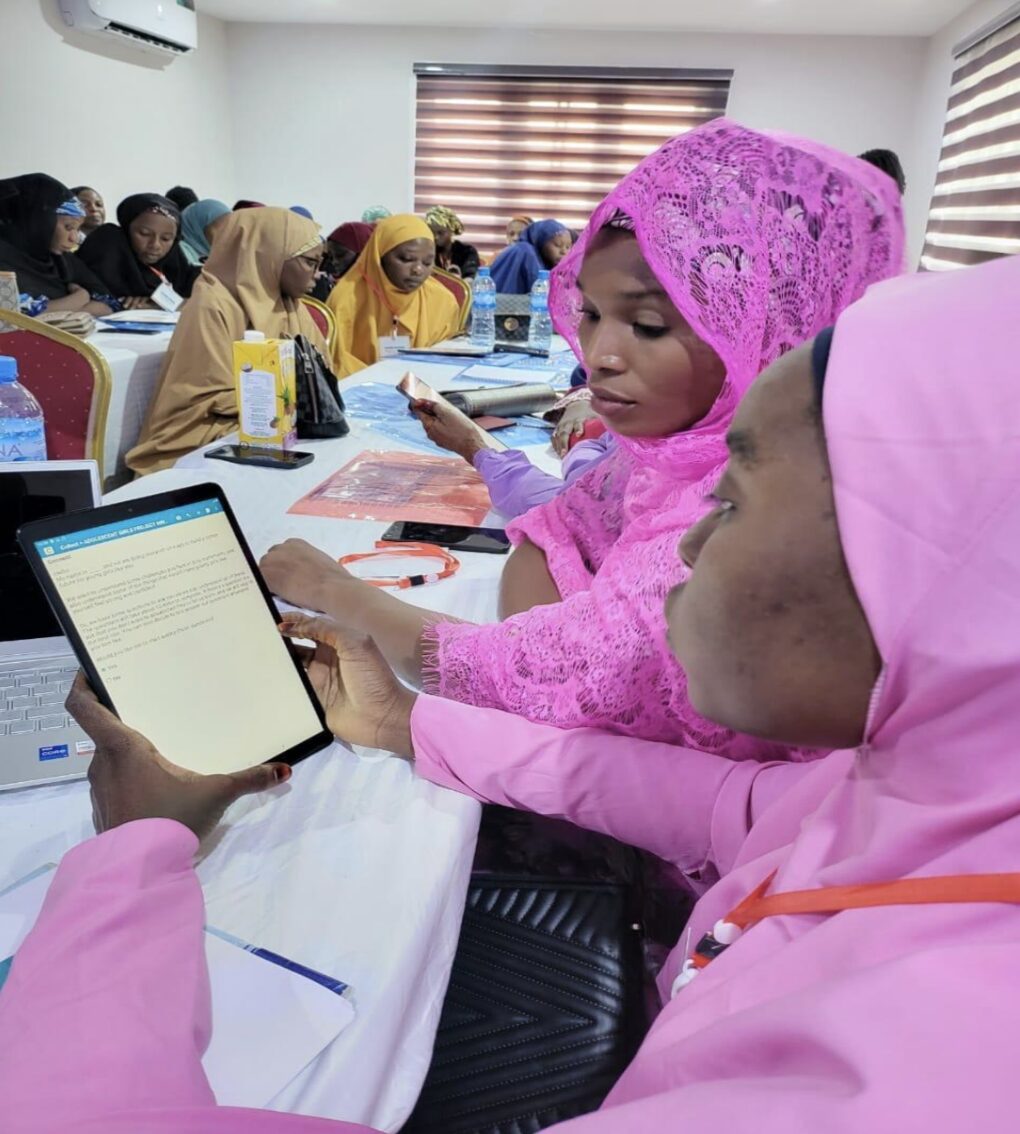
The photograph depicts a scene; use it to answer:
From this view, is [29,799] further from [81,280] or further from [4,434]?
[81,280]

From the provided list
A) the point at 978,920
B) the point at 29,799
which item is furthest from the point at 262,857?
the point at 978,920

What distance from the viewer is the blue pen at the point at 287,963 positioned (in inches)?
17.0

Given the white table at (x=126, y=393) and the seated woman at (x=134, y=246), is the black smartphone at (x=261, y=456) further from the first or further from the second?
the seated woman at (x=134, y=246)

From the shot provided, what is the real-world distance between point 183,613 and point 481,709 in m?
0.27

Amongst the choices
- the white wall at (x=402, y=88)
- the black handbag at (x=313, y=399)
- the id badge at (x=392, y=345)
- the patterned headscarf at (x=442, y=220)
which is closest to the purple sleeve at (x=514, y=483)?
the black handbag at (x=313, y=399)

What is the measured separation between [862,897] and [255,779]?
396 millimetres

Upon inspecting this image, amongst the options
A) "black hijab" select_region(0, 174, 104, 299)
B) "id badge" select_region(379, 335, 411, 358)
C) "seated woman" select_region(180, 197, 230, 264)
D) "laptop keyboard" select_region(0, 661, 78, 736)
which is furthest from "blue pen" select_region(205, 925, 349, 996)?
"seated woman" select_region(180, 197, 230, 264)

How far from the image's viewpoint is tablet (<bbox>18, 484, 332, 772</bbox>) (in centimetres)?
52

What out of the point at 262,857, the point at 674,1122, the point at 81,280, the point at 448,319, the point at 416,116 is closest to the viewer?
the point at 674,1122

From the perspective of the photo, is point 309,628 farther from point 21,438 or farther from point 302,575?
point 21,438

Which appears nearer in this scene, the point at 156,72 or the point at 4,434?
the point at 4,434

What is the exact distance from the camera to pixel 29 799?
55 cm

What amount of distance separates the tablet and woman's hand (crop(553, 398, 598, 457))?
101 centimetres

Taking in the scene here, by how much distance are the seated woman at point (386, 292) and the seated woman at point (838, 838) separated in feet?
8.98
